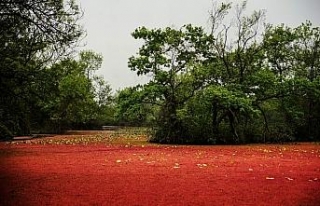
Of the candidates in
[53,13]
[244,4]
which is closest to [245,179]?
[53,13]

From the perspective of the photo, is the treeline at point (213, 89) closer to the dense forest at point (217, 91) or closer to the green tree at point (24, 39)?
the dense forest at point (217, 91)

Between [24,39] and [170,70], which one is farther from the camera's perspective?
[170,70]

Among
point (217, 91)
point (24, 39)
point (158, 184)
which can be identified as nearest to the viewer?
point (158, 184)

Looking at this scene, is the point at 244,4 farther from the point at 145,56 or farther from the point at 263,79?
the point at 145,56

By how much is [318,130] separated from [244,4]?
1159 centimetres

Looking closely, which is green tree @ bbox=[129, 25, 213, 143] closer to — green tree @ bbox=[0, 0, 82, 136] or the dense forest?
the dense forest

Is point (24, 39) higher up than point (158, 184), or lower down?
higher up

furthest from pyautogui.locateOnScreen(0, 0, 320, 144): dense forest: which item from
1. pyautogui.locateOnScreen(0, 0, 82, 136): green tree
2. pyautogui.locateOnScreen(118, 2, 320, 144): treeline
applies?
pyautogui.locateOnScreen(0, 0, 82, 136): green tree

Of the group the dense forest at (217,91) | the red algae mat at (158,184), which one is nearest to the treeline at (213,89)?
the dense forest at (217,91)

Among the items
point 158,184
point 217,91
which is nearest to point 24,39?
point 158,184

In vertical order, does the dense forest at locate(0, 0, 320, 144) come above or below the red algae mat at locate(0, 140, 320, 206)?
above

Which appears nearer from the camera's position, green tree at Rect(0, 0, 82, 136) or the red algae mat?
the red algae mat

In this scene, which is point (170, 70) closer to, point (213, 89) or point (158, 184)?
point (213, 89)

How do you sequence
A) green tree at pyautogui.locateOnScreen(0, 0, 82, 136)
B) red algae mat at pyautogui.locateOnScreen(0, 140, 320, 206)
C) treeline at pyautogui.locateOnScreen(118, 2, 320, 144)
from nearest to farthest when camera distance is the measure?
red algae mat at pyautogui.locateOnScreen(0, 140, 320, 206)
green tree at pyautogui.locateOnScreen(0, 0, 82, 136)
treeline at pyautogui.locateOnScreen(118, 2, 320, 144)
